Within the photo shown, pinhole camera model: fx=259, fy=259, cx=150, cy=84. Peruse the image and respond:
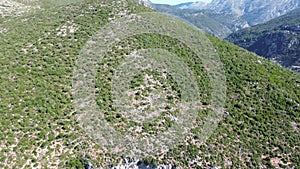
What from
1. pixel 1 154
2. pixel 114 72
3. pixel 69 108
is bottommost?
pixel 1 154

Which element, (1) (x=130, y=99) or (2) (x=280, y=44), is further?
(2) (x=280, y=44)

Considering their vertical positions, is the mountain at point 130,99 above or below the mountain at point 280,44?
above

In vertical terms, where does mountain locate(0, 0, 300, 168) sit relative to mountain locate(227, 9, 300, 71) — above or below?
above

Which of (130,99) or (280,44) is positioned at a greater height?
(130,99)

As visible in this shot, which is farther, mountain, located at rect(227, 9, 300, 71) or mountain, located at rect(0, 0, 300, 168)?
mountain, located at rect(227, 9, 300, 71)

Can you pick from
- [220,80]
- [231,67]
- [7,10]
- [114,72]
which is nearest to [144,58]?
[114,72]

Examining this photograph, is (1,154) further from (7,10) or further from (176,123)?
(7,10)

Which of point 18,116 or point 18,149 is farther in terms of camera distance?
point 18,116

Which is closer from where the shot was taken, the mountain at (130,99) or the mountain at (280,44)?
the mountain at (130,99)
